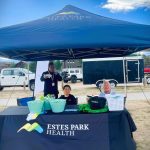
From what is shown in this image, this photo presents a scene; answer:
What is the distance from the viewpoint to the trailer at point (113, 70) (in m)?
19.0

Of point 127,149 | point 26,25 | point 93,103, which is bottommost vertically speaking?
point 127,149

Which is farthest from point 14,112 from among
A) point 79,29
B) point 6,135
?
point 79,29

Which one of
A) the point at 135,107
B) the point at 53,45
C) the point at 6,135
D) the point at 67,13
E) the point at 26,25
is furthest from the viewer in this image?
the point at 135,107

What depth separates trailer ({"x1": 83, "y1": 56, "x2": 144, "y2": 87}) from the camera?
19000 millimetres

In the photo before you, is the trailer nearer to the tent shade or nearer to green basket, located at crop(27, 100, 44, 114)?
the tent shade

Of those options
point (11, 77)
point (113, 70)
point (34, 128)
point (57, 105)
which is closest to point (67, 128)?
point (57, 105)

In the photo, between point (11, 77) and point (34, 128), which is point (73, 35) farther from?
point (11, 77)

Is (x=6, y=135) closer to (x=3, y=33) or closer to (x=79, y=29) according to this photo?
(x=3, y=33)

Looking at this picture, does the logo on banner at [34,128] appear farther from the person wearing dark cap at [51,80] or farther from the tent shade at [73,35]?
the person wearing dark cap at [51,80]

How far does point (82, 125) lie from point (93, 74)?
590 inches

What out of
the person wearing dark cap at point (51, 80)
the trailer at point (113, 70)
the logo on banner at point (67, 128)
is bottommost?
the logo on banner at point (67, 128)

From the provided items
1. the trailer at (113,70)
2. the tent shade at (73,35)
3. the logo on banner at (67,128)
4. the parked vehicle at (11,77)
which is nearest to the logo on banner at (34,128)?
the logo on banner at (67,128)

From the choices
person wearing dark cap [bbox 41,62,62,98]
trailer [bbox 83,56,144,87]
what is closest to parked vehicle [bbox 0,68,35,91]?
trailer [bbox 83,56,144,87]

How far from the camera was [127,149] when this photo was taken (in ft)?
14.0
